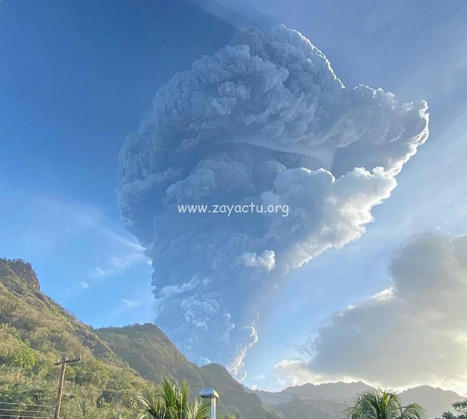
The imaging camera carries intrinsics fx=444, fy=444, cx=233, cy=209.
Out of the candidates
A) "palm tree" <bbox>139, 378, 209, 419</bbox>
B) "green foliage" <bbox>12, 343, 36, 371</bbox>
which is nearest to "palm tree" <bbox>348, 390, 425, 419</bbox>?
"palm tree" <bbox>139, 378, 209, 419</bbox>

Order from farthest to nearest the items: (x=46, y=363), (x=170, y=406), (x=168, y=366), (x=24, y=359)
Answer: (x=168, y=366), (x=46, y=363), (x=24, y=359), (x=170, y=406)

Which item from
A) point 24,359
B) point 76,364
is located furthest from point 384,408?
point 76,364

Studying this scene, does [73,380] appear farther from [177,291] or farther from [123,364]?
[177,291]

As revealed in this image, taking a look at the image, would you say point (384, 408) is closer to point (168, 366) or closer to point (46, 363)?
point (46, 363)

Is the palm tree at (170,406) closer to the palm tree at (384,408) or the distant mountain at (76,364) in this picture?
the distant mountain at (76,364)

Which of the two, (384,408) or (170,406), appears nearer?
(170,406)

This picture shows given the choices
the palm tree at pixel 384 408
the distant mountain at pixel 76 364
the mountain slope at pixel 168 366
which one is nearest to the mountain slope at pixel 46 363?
the distant mountain at pixel 76 364
